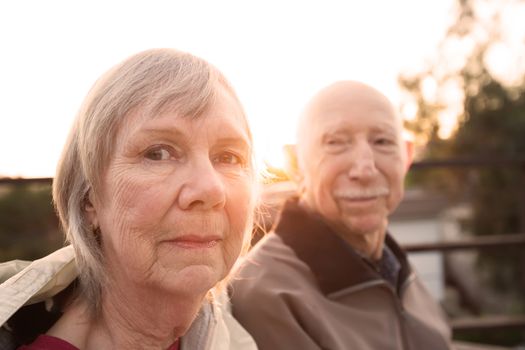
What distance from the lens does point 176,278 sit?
4.13 ft

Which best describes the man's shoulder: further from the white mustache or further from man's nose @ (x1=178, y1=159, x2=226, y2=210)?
man's nose @ (x1=178, y1=159, x2=226, y2=210)

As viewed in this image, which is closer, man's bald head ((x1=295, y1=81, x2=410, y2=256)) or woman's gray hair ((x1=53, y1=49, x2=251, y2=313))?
woman's gray hair ((x1=53, y1=49, x2=251, y2=313))

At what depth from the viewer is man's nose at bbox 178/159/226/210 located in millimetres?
1240

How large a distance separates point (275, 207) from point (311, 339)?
714mm

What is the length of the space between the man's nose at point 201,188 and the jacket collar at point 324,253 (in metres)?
0.79

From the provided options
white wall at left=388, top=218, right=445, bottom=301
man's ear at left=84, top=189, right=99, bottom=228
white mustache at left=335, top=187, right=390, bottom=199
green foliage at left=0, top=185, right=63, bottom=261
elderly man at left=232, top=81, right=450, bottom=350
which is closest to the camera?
man's ear at left=84, top=189, right=99, bottom=228

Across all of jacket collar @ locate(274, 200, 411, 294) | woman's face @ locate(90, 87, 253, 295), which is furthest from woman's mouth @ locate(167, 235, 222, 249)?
jacket collar @ locate(274, 200, 411, 294)

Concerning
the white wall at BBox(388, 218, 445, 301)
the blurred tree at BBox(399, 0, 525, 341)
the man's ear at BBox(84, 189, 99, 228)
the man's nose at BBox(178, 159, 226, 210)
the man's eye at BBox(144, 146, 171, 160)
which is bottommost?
the white wall at BBox(388, 218, 445, 301)

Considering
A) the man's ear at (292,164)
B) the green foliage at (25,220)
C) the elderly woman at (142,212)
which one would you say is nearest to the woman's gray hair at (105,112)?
the elderly woman at (142,212)

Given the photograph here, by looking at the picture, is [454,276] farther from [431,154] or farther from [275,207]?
[275,207]

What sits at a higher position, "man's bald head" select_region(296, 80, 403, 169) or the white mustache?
"man's bald head" select_region(296, 80, 403, 169)

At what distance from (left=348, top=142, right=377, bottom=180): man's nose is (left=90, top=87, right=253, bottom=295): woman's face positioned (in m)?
0.79

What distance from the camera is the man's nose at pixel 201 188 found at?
1.24 metres

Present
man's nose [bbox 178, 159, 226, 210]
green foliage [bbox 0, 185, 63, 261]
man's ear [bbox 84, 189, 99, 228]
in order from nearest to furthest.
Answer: man's nose [bbox 178, 159, 226, 210], man's ear [bbox 84, 189, 99, 228], green foliage [bbox 0, 185, 63, 261]
